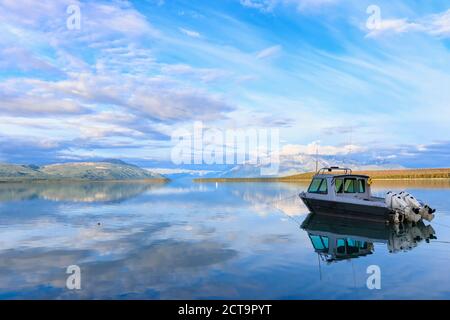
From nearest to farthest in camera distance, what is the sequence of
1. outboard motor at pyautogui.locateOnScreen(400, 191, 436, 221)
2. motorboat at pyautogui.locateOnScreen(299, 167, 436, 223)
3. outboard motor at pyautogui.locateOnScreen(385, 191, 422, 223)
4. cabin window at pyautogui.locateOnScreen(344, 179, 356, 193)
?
outboard motor at pyautogui.locateOnScreen(385, 191, 422, 223)
outboard motor at pyautogui.locateOnScreen(400, 191, 436, 221)
motorboat at pyautogui.locateOnScreen(299, 167, 436, 223)
cabin window at pyautogui.locateOnScreen(344, 179, 356, 193)

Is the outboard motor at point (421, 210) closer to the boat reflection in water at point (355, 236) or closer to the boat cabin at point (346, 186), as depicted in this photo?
the boat reflection in water at point (355, 236)

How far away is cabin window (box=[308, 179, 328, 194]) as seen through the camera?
44.7 m

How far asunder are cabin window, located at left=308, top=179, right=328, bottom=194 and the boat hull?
1036 millimetres

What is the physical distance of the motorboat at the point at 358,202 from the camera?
38062 mm

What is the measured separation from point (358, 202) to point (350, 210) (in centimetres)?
128

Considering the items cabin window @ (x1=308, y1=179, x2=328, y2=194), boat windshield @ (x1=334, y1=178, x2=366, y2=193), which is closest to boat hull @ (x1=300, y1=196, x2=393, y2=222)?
cabin window @ (x1=308, y1=179, x2=328, y2=194)

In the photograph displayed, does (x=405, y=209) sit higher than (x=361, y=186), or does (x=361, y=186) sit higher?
(x=361, y=186)

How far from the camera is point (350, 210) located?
4112 cm

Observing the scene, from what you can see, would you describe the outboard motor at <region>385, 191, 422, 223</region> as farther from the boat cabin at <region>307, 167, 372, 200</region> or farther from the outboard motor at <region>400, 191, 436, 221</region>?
the boat cabin at <region>307, 167, 372, 200</region>

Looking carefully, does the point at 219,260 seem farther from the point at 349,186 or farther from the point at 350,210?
the point at 349,186

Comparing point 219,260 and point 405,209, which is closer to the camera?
point 219,260

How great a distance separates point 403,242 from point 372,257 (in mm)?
7016

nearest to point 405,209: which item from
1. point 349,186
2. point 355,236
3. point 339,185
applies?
point 349,186

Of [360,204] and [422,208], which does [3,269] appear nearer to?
[360,204]
